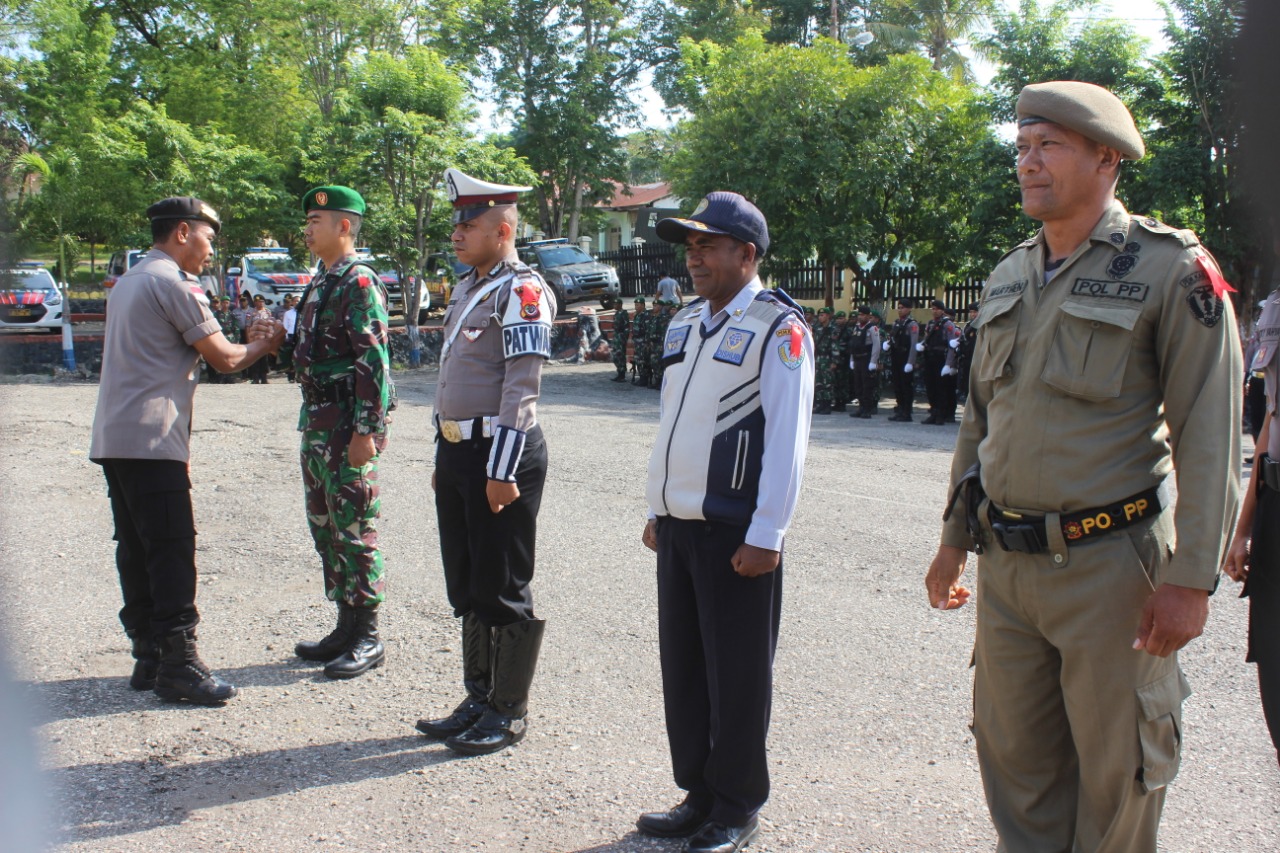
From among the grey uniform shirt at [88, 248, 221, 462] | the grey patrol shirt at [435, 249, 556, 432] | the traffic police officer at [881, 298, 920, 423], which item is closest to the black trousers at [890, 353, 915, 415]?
the traffic police officer at [881, 298, 920, 423]

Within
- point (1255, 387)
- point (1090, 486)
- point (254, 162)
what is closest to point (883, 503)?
point (1255, 387)

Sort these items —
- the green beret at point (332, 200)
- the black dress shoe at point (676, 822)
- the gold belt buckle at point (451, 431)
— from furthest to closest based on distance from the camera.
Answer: the green beret at point (332, 200), the gold belt buckle at point (451, 431), the black dress shoe at point (676, 822)

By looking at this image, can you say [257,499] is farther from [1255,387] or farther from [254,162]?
[254,162]

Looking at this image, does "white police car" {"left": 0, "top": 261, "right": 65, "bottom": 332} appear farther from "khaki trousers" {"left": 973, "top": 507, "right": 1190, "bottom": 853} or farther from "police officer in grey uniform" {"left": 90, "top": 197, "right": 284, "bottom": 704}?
"police officer in grey uniform" {"left": 90, "top": 197, "right": 284, "bottom": 704}

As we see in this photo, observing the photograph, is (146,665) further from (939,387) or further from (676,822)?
(939,387)

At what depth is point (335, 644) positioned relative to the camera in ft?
15.6

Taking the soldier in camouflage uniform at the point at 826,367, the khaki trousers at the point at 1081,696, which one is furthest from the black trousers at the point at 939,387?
the khaki trousers at the point at 1081,696

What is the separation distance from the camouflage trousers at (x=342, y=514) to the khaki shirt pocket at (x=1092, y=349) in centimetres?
299

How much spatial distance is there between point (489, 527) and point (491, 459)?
0.92 feet

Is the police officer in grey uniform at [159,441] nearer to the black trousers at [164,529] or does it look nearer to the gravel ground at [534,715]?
the black trousers at [164,529]

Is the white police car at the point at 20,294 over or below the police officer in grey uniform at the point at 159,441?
over

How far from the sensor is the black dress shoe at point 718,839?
3.04 meters

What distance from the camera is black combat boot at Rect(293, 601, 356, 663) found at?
15.5 ft

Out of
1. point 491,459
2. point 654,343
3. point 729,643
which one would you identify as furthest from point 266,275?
point 729,643
